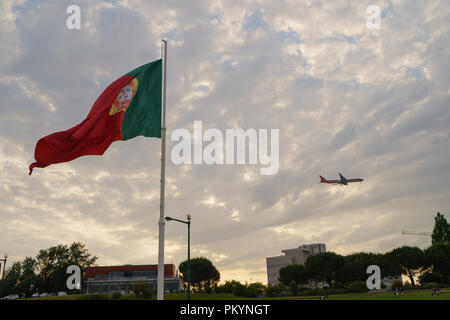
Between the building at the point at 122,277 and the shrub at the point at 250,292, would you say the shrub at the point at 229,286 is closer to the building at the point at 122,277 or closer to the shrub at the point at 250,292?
the shrub at the point at 250,292

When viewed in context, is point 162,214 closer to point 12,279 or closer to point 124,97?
point 124,97

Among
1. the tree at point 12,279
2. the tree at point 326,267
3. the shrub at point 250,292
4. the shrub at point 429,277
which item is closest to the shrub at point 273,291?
the shrub at point 250,292

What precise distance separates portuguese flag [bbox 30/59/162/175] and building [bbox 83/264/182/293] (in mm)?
85862

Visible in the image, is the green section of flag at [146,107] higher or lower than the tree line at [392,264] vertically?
higher

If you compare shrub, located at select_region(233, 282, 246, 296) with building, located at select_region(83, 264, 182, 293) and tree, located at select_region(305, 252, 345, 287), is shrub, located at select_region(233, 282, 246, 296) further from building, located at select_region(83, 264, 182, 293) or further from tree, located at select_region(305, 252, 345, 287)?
tree, located at select_region(305, 252, 345, 287)

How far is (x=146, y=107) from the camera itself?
51.0ft

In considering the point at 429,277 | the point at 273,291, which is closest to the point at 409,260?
the point at 429,277

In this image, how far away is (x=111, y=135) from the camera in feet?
49.7

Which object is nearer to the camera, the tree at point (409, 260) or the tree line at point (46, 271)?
the tree at point (409, 260)

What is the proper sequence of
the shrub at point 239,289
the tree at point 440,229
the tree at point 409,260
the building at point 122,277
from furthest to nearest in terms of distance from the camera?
1. the tree at point 440,229
2. the building at point 122,277
3. the tree at point 409,260
4. the shrub at point 239,289

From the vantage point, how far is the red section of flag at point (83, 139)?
14664 millimetres

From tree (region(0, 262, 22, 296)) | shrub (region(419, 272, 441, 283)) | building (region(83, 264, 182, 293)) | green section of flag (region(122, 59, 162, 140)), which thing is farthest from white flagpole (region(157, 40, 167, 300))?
tree (region(0, 262, 22, 296))
